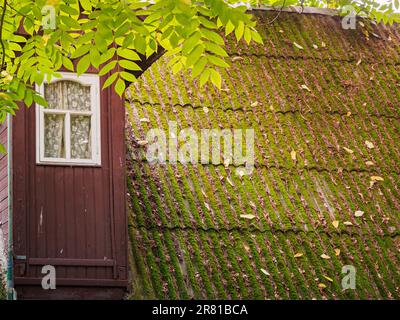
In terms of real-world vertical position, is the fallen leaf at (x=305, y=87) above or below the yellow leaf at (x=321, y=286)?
above

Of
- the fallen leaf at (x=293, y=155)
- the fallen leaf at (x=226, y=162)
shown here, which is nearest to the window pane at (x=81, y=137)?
the fallen leaf at (x=226, y=162)

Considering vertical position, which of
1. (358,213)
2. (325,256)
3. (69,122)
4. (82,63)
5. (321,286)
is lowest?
(321,286)

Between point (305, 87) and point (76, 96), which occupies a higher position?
point (305, 87)

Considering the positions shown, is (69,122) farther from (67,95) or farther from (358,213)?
(358,213)

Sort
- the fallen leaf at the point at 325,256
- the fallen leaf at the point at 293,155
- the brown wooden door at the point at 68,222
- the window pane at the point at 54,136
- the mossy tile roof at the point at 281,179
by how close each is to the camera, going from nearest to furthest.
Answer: the brown wooden door at the point at 68,222
the window pane at the point at 54,136
the mossy tile roof at the point at 281,179
the fallen leaf at the point at 325,256
the fallen leaf at the point at 293,155

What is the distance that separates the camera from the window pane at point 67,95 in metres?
9.84

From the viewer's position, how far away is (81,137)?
9.83 metres

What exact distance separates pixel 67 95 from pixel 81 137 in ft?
1.36

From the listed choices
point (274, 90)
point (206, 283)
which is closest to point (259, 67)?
point (274, 90)

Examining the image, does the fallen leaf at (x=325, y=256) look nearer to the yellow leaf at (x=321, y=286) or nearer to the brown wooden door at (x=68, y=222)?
the yellow leaf at (x=321, y=286)

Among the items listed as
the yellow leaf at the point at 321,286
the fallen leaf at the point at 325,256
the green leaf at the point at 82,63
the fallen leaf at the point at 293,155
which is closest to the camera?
the green leaf at the point at 82,63

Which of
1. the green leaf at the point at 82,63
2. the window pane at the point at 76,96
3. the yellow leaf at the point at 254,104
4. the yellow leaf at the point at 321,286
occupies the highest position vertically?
the yellow leaf at the point at 254,104

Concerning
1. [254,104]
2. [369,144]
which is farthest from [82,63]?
[369,144]

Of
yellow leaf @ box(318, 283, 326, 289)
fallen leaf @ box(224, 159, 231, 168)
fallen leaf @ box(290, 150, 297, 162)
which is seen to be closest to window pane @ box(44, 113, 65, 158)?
fallen leaf @ box(224, 159, 231, 168)
